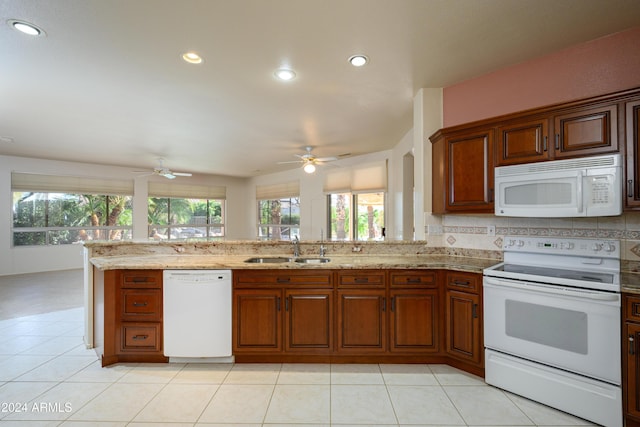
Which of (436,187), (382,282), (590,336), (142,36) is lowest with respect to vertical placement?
(590,336)

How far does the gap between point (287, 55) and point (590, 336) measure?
2.89 meters

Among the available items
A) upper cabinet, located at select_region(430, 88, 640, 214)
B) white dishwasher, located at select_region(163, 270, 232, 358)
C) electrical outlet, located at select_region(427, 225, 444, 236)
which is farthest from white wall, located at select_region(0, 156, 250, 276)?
upper cabinet, located at select_region(430, 88, 640, 214)

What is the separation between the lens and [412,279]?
8.33 ft

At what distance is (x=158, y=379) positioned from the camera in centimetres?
236

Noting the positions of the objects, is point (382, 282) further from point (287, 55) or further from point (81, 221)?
point (81, 221)

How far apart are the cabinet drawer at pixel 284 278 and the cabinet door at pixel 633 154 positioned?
2146 millimetres

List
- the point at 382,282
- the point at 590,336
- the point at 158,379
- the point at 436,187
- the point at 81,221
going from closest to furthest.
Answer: the point at 590,336, the point at 158,379, the point at 382,282, the point at 436,187, the point at 81,221

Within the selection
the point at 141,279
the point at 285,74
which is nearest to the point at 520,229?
the point at 285,74

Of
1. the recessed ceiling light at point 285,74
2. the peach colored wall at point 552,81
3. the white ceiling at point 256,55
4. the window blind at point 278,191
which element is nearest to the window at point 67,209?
the white ceiling at point 256,55

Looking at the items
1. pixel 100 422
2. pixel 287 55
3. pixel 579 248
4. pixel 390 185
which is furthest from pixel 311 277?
pixel 390 185

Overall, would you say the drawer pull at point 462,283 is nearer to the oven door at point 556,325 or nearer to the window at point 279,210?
the oven door at point 556,325

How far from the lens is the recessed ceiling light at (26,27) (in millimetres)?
2000

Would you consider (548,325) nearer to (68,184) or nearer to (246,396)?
(246,396)

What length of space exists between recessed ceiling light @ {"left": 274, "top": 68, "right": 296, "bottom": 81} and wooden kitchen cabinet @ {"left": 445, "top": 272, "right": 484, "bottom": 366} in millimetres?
2273
